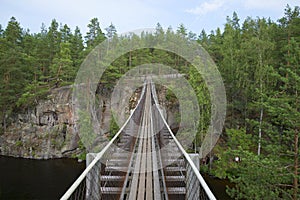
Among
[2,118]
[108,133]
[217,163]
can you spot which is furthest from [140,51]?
[217,163]

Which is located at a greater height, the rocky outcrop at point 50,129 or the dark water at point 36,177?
the rocky outcrop at point 50,129

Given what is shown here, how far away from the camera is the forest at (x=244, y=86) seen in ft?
20.4

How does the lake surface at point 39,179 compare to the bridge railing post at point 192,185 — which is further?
the lake surface at point 39,179

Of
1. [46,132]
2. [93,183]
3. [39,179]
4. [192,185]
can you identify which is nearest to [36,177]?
[39,179]

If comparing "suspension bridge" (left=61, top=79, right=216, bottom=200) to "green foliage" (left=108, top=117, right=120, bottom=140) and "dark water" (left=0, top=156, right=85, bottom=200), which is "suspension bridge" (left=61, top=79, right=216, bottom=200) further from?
"green foliage" (left=108, top=117, right=120, bottom=140)

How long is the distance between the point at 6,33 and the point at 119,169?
18835 mm

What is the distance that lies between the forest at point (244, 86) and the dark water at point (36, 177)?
4.02 m

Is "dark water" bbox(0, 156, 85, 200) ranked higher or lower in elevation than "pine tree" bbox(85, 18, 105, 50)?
lower

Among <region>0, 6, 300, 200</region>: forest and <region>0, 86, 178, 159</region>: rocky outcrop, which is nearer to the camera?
<region>0, 6, 300, 200</region>: forest

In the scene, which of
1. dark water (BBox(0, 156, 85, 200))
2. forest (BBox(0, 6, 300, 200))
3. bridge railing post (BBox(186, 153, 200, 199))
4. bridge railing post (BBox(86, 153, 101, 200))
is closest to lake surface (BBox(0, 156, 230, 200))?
dark water (BBox(0, 156, 85, 200))

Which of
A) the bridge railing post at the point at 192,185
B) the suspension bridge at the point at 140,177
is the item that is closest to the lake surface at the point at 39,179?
the suspension bridge at the point at 140,177

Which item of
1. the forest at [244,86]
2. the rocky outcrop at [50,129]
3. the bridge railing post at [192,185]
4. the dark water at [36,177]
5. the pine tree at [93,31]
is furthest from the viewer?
the pine tree at [93,31]

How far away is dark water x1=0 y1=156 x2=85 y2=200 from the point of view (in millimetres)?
10414

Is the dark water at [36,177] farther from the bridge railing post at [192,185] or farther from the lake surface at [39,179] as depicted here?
the bridge railing post at [192,185]
